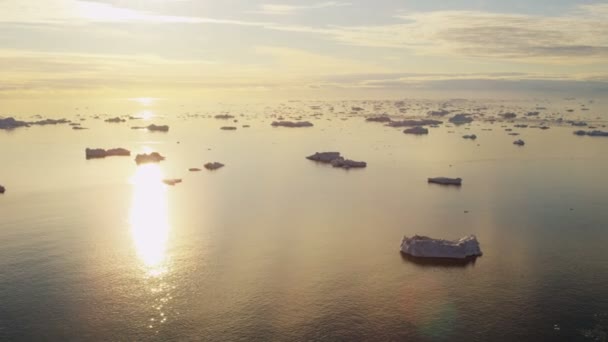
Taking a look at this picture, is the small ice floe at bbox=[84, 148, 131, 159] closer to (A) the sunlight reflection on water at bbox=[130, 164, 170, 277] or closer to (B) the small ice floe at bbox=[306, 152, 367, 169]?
(A) the sunlight reflection on water at bbox=[130, 164, 170, 277]

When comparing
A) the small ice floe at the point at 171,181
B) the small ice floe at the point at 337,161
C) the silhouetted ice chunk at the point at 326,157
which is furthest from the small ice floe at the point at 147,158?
the small ice floe at the point at 337,161

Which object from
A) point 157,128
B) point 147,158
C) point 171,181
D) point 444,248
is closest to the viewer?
point 444,248

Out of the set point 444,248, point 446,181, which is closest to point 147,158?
point 446,181

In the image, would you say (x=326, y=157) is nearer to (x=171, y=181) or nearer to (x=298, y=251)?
(x=171, y=181)

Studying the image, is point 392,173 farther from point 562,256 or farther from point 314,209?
point 562,256

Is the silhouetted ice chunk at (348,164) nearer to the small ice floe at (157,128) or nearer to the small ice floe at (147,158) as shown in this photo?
the small ice floe at (147,158)

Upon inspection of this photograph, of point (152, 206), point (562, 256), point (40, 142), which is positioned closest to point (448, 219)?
point (562, 256)

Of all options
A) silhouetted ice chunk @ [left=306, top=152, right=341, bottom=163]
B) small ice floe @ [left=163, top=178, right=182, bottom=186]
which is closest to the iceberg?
silhouetted ice chunk @ [left=306, top=152, right=341, bottom=163]
